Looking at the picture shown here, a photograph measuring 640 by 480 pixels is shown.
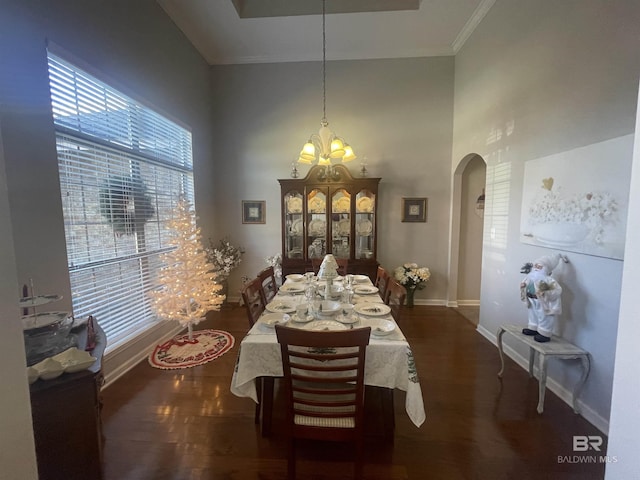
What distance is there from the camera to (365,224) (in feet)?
13.7

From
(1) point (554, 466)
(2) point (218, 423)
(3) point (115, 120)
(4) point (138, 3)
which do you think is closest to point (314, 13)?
(4) point (138, 3)

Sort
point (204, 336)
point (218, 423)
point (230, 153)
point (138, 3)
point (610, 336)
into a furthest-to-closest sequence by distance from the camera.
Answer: point (230, 153) < point (204, 336) < point (138, 3) < point (218, 423) < point (610, 336)

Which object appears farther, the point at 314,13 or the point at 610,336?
the point at 314,13

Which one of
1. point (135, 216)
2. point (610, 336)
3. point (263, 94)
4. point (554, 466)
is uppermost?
point (263, 94)

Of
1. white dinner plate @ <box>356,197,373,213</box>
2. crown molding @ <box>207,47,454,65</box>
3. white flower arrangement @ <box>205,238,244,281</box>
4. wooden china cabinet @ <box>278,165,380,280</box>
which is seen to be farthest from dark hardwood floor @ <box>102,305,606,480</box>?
crown molding @ <box>207,47,454,65</box>

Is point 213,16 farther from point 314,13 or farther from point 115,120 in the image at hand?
point 115,120

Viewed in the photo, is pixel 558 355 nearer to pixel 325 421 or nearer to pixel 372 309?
pixel 372 309

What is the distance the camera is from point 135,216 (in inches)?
108

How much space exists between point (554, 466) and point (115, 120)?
413 cm

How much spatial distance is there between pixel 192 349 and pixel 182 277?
0.78 meters

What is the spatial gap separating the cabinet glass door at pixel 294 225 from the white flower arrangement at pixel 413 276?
5.12ft

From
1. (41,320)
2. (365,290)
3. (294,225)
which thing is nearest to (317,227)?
(294,225)

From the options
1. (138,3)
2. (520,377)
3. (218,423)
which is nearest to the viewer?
(218,423)

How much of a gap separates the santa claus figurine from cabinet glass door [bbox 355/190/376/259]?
2.17 meters
